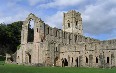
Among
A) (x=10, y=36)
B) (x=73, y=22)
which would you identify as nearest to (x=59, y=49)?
(x=10, y=36)

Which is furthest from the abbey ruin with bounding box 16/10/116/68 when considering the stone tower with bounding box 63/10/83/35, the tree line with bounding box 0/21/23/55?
the stone tower with bounding box 63/10/83/35

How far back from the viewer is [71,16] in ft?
329

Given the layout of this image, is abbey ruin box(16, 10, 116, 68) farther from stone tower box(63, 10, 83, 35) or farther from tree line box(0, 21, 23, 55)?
stone tower box(63, 10, 83, 35)

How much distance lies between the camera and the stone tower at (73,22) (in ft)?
328

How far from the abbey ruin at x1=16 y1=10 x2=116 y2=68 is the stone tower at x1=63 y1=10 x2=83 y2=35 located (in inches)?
828

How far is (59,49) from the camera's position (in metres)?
67.8

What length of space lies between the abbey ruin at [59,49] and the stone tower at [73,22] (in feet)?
69.0

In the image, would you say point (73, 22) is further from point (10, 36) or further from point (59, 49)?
point (59, 49)

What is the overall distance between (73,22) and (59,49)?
1320 inches

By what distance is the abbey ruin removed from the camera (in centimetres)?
5841

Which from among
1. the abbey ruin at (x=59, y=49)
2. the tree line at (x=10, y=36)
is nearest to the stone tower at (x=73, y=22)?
the tree line at (x=10, y=36)

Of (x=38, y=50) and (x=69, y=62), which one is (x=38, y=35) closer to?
(x=38, y=50)

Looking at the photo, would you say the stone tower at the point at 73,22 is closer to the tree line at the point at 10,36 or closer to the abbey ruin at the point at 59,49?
the tree line at the point at 10,36

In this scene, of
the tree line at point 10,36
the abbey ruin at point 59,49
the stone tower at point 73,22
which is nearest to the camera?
the abbey ruin at point 59,49
